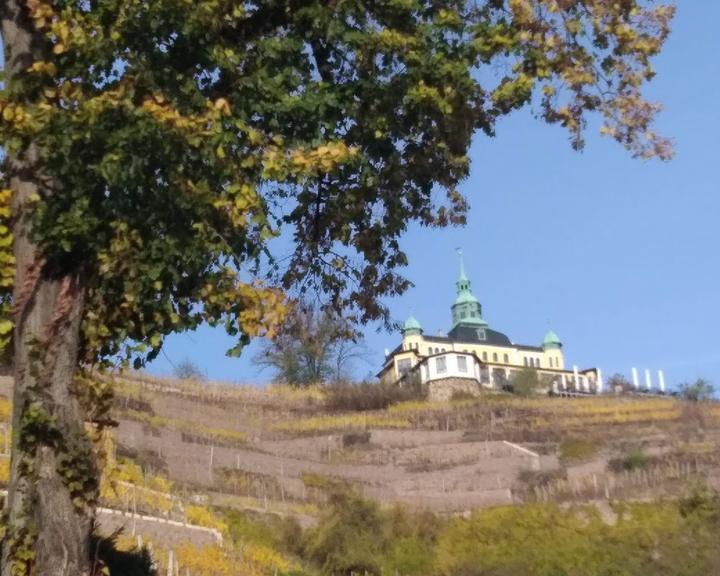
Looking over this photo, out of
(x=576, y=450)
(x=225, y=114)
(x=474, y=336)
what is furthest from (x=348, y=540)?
(x=474, y=336)

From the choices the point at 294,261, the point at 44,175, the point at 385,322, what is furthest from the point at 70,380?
the point at 385,322

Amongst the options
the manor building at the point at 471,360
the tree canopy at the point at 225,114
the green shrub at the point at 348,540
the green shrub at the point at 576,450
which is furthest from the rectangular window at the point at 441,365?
the tree canopy at the point at 225,114

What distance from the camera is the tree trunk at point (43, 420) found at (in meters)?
5.24

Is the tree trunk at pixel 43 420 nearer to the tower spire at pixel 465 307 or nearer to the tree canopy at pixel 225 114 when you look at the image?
the tree canopy at pixel 225 114

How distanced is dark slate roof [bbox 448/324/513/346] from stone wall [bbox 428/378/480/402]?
33481 mm

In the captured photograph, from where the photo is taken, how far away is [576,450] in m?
44.0

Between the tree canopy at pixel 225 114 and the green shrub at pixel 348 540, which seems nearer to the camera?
the tree canopy at pixel 225 114

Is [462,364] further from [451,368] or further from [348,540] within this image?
[348,540]

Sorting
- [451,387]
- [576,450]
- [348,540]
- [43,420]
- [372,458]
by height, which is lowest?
[43,420]

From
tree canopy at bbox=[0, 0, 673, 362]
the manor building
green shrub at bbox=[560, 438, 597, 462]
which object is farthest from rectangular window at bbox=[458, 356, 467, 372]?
tree canopy at bbox=[0, 0, 673, 362]

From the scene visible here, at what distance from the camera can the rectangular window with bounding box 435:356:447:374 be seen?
60.6 m

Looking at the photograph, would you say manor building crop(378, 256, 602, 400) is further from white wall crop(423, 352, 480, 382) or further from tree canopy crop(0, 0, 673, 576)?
tree canopy crop(0, 0, 673, 576)

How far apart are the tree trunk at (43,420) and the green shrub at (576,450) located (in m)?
38.9

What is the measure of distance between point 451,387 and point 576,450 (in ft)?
51.6
